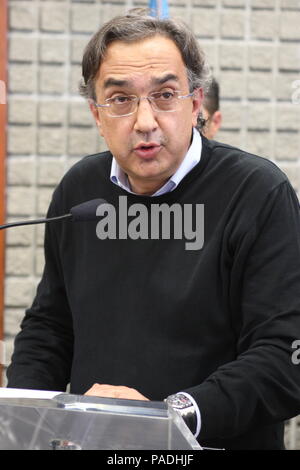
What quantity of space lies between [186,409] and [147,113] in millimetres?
606

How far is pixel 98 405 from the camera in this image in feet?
3.37

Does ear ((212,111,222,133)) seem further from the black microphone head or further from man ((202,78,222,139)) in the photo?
the black microphone head

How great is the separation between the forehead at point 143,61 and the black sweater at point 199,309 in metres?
0.20

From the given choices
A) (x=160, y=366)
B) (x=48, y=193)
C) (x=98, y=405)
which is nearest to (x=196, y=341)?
(x=160, y=366)

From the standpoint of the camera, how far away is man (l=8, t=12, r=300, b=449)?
1473mm

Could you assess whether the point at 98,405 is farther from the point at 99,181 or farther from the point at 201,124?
the point at 201,124

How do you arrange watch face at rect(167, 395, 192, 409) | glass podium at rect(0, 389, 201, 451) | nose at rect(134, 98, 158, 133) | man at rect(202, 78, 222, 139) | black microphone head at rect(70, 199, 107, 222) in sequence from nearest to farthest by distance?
glass podium at rect(0, 389, 201, 451) → watch face at rect(167, 395, 192, 409) → black microphone head at rect(70, 199, 107, 222) → nose at rect(134, 98, 158, 133) → man at rect(202, 78, 222, 139)

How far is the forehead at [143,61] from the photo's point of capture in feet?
5.30

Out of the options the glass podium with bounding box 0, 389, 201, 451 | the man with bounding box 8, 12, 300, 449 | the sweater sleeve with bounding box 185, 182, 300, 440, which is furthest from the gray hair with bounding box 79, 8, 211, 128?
the glass podium with bounding box 0, 389, 201, 451

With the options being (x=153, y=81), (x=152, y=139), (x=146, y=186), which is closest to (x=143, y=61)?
(x=153, y=81)

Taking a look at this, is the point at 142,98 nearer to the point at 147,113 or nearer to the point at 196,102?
the point at 147,113

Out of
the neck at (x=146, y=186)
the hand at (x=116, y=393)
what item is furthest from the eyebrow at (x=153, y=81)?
the hand at (x=116, y=393)

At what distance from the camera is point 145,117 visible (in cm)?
160
